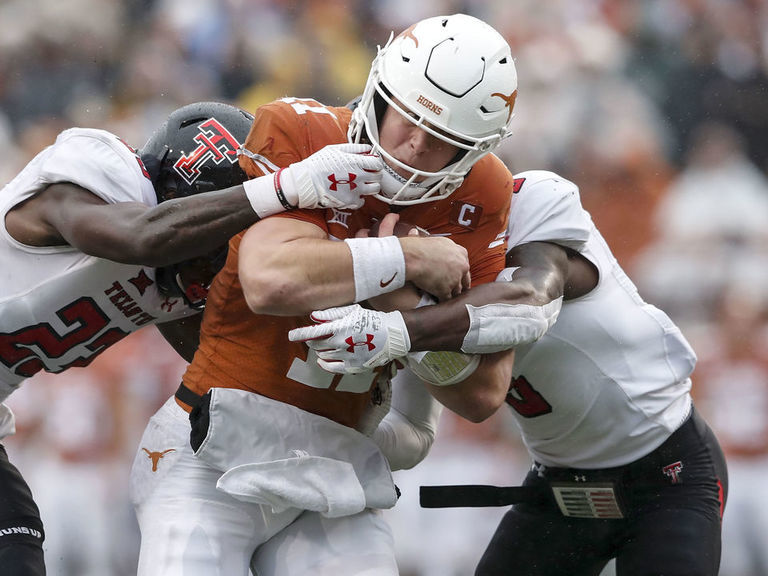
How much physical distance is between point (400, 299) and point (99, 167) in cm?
92

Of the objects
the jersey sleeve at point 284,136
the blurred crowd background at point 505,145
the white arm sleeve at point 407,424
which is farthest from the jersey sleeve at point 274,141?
the blurred crowd background at point 505,145

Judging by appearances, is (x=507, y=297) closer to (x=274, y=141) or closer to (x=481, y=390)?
(x=481, y=390)

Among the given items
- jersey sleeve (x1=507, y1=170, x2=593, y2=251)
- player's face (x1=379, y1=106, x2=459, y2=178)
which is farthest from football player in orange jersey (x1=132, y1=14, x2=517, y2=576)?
jersey sleeve (x1=507, y1=170, x2=593, y2=251)

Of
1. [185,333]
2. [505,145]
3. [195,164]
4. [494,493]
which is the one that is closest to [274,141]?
[195,164]

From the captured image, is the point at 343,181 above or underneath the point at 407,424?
above

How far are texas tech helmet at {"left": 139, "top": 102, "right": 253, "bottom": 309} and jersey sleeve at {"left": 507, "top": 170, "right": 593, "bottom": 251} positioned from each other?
746 millimetres

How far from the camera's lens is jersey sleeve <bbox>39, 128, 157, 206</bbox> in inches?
112

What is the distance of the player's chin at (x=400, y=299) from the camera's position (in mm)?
2514

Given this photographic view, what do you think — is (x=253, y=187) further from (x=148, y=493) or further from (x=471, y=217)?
(x=148, y=493)

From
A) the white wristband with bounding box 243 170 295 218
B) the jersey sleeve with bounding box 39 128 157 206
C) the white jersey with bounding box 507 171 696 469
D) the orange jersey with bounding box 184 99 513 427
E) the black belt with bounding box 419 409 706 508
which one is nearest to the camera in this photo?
the white wristband with bounding box 243 170 295 218

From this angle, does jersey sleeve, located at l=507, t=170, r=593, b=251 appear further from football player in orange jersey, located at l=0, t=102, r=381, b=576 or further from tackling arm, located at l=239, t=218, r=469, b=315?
football player in orange jersey, located at l=0, t=102, r=381, b=576

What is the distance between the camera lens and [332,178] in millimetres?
2377

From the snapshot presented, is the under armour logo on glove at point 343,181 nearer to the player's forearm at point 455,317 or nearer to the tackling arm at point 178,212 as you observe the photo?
the tackling arm at point 178,212

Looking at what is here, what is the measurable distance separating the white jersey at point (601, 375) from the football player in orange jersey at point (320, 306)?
0.45 meters
